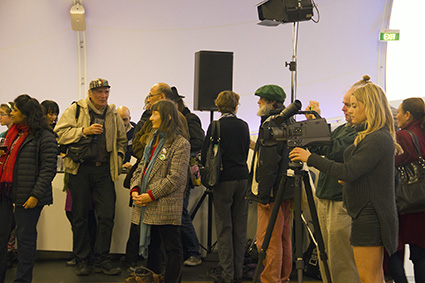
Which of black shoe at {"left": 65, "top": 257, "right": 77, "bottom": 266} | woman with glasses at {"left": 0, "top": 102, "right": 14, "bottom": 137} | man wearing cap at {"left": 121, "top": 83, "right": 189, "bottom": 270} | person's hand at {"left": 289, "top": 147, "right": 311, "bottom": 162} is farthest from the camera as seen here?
woman with glasses at {"left": 0, "top": 102, "right": 14, "bottom": 137}

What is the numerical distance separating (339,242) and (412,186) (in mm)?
589

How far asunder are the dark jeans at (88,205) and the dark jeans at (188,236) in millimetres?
641

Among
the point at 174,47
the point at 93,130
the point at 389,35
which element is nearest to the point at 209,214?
the point at 93,130

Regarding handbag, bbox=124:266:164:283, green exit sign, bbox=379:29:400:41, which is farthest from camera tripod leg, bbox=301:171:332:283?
green exit sign, bbox=379:29:400:41

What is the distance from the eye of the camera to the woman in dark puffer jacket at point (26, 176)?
3.43 m

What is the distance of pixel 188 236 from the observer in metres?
4.53

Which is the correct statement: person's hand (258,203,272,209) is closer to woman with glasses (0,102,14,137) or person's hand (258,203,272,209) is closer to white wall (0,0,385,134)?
woman with glasses (0,102,14,137)

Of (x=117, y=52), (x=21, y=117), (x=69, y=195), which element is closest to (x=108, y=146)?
(x=69, y=195)

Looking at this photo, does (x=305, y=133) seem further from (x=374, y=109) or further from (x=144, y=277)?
(x=144, y=277)

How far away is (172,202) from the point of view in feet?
11.2

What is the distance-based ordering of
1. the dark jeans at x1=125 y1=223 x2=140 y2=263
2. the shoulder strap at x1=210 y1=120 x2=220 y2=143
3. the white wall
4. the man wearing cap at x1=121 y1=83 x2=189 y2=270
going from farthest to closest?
1. the white wall
2. the dark jeans at x1=125 y1=223 x2=140 y2=263
3. the shoulder strap at x1=210 y1=120 x2=220 y2=143
4. the man wearing cap at x1=121 y1=83 x2=189 y2=270

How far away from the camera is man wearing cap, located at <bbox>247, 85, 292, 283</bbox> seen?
3553 millimetres

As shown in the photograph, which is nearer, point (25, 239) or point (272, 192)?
point (25, 239)

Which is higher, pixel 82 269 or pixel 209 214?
pixel 209 214
